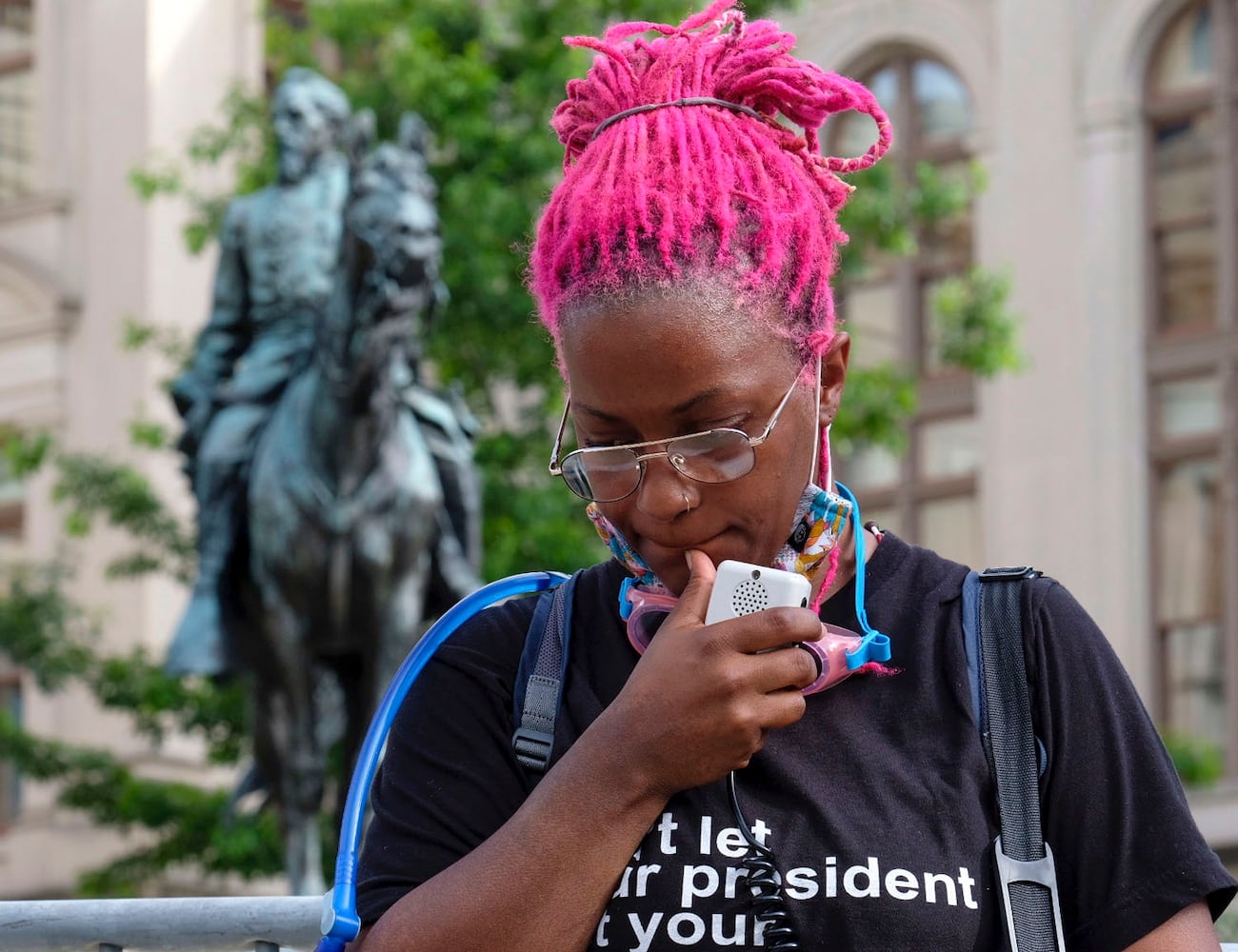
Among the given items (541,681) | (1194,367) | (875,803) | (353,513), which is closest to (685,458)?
(541,681)

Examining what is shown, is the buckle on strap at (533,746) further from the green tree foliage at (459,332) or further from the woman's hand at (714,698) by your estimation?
the green tree foliage at (459,332)

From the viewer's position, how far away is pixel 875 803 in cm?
212

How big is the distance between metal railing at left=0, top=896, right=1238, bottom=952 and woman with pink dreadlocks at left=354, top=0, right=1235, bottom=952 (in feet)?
2.44

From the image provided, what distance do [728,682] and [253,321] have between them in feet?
30.7

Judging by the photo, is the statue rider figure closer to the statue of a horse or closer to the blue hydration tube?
the statue of a horse

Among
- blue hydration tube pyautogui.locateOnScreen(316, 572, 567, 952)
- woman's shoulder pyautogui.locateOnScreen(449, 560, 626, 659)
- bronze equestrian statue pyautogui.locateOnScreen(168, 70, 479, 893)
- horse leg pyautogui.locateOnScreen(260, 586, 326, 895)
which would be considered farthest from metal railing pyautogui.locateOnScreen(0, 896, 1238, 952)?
horse leg pyautogui.locateOnScreen(260, 586, 326, 895)

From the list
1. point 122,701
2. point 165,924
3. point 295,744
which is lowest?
point 122,701

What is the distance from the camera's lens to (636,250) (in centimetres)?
220

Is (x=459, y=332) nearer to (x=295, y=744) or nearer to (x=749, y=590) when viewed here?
(x=295, y=744)

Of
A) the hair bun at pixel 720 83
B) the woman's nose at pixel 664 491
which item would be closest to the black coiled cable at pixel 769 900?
the woman's nose at pixel 664 491

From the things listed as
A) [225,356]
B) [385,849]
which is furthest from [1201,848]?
[225,356]

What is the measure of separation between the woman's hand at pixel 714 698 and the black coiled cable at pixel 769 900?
0.27 feet

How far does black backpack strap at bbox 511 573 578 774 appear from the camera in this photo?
2188 mm

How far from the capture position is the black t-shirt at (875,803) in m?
2.07
